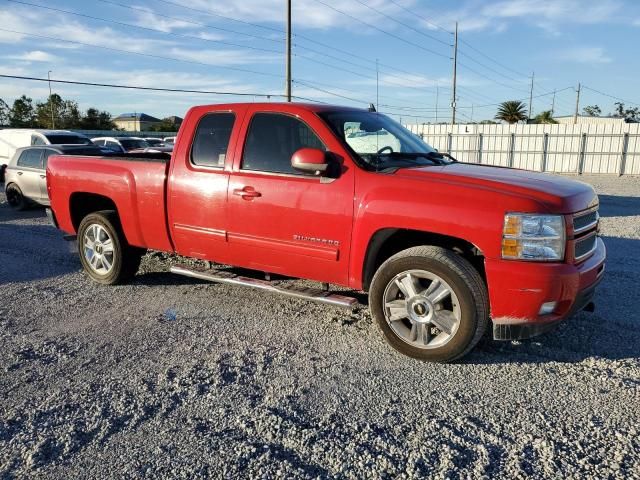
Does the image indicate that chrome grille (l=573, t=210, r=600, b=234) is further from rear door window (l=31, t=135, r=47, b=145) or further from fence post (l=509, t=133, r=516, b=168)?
fence post (l=509, t=133, r=516, b=168)

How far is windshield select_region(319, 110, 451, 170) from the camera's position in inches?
179

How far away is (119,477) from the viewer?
8.70 feet

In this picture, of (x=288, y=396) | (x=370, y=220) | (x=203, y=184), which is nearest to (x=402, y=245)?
(x=370, y=220)

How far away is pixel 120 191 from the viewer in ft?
18.3

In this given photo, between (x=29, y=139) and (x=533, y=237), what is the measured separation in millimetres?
17697

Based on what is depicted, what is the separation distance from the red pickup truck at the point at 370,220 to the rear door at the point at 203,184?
0.01 meters

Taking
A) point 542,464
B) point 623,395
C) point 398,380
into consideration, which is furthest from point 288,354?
point 623,395

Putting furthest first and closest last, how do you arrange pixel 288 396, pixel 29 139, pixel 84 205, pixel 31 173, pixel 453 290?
pixel 29 139
pixel 31 173
pixel 84 205
pixel 453 290
pixel 288 396

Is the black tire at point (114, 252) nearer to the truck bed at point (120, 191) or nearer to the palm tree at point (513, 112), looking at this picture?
the truck bed at point (120, 191)

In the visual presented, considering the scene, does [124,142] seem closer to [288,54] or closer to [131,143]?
[131,143]

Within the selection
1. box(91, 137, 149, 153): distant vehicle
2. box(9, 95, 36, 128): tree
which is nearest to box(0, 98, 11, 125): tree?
box(9, 95, 36, 128): tree

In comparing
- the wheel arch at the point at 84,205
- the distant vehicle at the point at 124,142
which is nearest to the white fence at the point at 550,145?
the distant vehicle at the point at 124,142

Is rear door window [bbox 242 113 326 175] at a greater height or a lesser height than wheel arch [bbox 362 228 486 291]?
greater

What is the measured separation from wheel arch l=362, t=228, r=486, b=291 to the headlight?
30 centimetres
